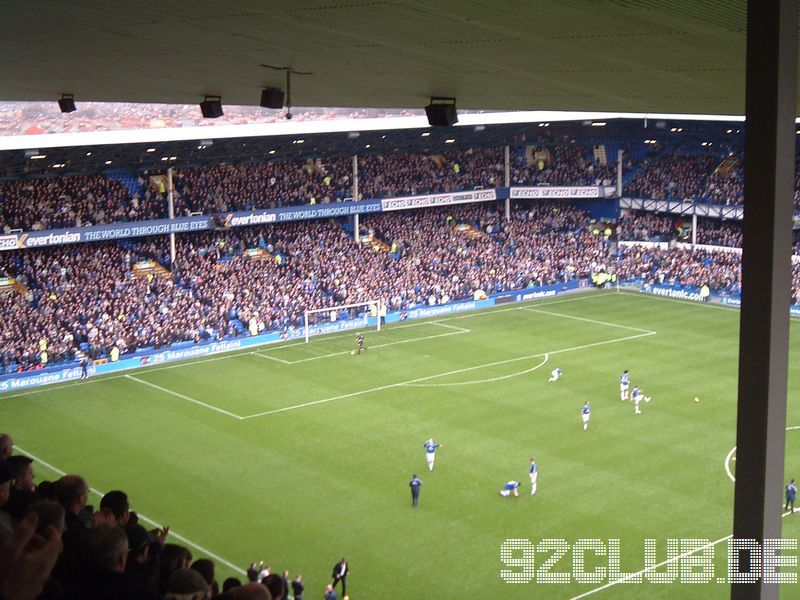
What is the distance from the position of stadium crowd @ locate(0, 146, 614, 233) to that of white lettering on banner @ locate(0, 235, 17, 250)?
2.41 feet

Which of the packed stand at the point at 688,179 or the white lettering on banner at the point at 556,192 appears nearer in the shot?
the packed stand at the point at 688,179

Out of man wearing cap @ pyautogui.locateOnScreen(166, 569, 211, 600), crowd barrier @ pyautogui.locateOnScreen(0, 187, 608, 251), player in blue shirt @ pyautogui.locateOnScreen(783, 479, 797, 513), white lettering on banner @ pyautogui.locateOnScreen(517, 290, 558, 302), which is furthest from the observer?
white lettering on banner @ pyautogui.locateOnScreen(517, 290, 558, 302)

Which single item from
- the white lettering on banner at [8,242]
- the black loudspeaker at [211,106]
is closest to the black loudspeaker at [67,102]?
→ the black loudspeaker at [211,106]

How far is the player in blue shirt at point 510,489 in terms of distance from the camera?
80.0ft

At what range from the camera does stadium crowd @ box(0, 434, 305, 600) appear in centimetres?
325

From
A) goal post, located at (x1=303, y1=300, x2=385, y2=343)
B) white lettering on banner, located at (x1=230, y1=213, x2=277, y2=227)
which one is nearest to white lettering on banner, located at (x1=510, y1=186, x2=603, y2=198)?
goal post, located at (x1=303, y1=300, x2=385, y2=343)

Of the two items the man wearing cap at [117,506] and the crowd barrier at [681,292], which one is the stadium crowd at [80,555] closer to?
the man wearing cap at [117,506]

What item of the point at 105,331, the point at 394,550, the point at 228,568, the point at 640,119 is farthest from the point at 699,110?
the point at 640,119

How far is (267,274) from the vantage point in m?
46.8

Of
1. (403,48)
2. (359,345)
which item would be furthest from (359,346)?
(403,48)

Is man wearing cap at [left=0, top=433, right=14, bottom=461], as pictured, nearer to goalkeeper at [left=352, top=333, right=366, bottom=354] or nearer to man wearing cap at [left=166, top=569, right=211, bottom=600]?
man wearing cap at [left=166, top=569, right=211, bottom=600]

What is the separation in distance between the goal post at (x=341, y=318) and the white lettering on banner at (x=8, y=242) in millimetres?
11704

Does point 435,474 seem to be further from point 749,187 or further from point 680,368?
point 749,187

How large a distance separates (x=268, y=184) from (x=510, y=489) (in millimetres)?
28213
